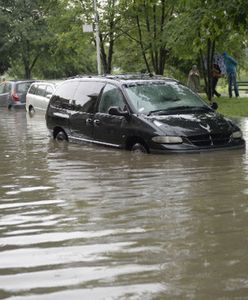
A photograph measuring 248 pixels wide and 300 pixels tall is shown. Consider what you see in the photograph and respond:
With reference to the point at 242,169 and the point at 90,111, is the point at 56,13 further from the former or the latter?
the point at 242,169

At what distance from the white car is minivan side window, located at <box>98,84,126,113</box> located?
356 inches

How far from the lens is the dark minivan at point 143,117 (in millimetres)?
9969

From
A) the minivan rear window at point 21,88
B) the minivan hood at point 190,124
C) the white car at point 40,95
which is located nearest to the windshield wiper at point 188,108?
the minivan hood at point 190,124

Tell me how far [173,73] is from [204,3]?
24587mm

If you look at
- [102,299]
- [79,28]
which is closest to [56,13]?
[79,28]

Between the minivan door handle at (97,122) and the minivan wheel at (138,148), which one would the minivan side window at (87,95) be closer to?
the minivan door handle at (97,122)

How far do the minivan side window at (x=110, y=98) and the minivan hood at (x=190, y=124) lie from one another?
3.43 feet

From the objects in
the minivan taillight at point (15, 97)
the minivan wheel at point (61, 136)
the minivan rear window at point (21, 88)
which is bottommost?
the minivan wheel at point (61, 136)

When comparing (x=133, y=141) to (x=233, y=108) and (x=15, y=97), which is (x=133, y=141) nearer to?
(x=233, y=108)

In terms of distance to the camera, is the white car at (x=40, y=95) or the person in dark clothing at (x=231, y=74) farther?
the person in dark clothing at (x=231, y=74)

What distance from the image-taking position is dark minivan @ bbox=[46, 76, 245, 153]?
9.97 m

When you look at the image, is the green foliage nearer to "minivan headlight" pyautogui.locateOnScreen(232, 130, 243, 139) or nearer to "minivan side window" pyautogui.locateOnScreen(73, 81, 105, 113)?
"minivan side window" pyautogui.locateOnScreen(73, 81, 105, 113)

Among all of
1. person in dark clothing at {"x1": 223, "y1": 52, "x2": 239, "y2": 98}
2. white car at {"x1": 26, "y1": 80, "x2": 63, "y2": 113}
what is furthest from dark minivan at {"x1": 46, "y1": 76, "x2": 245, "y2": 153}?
person in dark clothing at {"x1": 223, "y1": 52, "x2": 239, "y2": 98}

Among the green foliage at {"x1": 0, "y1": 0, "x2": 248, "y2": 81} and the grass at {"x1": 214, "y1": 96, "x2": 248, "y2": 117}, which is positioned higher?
the green foliage at {"x1": 0, "y1": 0, "x2": 248, "y2": 81}
